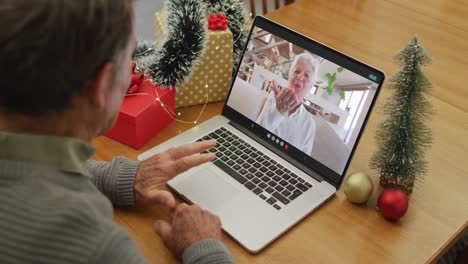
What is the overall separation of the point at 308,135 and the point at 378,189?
0.62 ft

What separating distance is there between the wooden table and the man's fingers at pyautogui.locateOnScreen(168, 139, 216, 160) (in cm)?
13

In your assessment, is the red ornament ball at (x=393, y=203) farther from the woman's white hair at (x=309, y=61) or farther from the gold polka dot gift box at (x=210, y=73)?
the gold polka dot gift box at (x=210, y=73)

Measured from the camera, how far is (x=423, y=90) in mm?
1040

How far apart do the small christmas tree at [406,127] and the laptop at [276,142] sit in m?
0.06

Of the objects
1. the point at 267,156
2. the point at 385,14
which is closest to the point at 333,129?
the point at 267,156

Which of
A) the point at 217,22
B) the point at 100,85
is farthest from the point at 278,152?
the point at 100,85

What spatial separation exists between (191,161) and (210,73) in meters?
0.32

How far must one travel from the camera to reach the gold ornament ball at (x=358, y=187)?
1.06 m

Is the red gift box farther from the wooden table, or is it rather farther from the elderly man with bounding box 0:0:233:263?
the elderly man with bounding box 0:0:233:263

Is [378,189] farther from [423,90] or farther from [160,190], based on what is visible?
[160,190]

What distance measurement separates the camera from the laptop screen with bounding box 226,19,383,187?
3.50ft

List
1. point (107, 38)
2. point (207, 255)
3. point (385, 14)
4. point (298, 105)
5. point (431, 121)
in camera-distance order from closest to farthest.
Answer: point (107, 38) < point (207, 255) < point (298, 105) < point (431, 121) < point (385, 14)

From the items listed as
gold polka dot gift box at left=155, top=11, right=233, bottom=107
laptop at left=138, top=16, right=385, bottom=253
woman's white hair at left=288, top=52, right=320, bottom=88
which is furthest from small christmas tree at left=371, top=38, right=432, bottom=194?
gold polka dot gift box at left=155, top=11, right=233, bottom=107

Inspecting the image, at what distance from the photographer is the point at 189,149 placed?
3.64 feet
